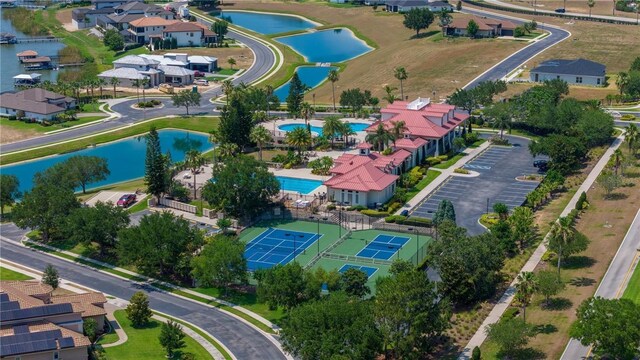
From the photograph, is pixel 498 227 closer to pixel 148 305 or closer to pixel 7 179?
pixel 148 305

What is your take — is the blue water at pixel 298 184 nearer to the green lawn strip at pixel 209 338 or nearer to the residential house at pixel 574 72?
the green lawn strip at pixel 209 338

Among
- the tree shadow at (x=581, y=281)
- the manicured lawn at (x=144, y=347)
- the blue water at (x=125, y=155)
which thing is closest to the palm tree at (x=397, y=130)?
the blue water at (x=125, y=155)

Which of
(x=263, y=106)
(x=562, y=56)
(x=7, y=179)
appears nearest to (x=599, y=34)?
(x=562, y=56)

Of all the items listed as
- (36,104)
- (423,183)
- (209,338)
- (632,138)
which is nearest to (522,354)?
(209,338)

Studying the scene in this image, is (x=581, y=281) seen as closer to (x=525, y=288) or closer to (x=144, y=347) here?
(x=525, y=288)

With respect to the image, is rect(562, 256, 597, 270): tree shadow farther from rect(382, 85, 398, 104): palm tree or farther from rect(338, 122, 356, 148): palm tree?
rect(382, 85, 398, 104): palm tree

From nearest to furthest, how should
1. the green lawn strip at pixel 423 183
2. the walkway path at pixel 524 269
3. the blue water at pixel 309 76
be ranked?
1. the walkway path at pixel 524 269
2. the green lawn strip at pixel 423 183
3. the blue water at pixel 309 76
